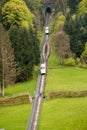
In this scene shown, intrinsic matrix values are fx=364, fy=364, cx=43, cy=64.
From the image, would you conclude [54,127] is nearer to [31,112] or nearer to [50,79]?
[31,112]

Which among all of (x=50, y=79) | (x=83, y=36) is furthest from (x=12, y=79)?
(x=83, y=36)

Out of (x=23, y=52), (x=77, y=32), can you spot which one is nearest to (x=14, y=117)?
(x=23, y=52)

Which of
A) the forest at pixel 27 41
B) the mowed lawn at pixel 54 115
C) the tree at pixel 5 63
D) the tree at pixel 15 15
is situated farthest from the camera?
the tree at pixel 15 15

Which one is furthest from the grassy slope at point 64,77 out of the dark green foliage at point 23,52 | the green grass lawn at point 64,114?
the green grass lawn at point 64,114

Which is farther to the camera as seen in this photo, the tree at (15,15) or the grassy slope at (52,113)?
the tree at (15,15)

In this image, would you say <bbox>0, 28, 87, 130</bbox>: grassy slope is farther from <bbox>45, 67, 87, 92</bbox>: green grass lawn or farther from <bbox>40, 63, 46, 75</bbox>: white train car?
<bbox>40, 63, 46, 75</bbox>: white train car

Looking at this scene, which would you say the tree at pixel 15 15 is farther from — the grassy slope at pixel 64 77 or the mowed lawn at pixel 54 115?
the mowed lawn at pixel 54 115

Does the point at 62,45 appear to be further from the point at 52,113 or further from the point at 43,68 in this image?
the point at 52,113

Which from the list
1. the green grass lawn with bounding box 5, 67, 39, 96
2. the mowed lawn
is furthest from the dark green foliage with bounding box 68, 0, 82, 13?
the mowed lawn
